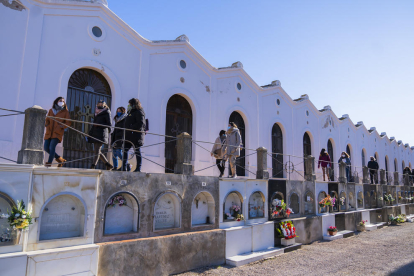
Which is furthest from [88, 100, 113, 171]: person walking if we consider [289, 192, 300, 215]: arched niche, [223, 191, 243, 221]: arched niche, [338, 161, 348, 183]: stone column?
[338, 161, 348, 183]: stone column

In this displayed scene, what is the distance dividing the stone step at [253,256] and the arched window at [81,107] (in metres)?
4.61

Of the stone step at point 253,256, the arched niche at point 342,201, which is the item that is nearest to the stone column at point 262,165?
the stone step at point 253,256

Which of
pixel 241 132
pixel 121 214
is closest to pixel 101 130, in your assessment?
pixel 121 214

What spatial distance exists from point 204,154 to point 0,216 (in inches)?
277

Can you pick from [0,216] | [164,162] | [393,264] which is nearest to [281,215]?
[393,264]

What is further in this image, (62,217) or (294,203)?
(294,203)

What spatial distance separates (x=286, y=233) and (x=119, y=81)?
7.15 metres

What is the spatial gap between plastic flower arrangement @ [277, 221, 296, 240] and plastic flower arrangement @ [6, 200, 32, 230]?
7358 mm

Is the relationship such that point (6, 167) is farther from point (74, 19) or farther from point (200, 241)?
point (74, 19)

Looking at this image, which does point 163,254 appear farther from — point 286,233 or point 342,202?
point 342,202

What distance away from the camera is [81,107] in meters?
8.49

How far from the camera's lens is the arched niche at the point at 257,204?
9594 mm

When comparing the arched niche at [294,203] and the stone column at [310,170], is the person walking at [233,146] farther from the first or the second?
the stone column at [310,170]

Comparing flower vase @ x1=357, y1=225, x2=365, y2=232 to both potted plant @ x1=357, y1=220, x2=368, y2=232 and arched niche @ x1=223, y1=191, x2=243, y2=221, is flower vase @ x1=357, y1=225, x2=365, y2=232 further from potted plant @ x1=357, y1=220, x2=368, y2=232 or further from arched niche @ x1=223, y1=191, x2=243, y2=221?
arched niche @ x1=223, y1=191, x2=243, y2=221
